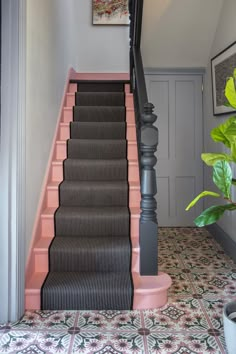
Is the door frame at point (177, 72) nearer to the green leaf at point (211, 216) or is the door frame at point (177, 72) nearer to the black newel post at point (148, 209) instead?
the black newel post at point (148, 209)

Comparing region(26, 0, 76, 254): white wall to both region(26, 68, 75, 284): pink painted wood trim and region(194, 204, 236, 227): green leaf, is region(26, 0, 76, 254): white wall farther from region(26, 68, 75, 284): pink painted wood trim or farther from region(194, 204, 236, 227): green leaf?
region(194, 204, 236, 227): green leaf

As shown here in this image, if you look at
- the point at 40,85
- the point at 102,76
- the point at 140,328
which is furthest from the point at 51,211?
the point at 102,76

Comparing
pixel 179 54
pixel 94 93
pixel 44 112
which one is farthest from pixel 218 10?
pixel 44 112

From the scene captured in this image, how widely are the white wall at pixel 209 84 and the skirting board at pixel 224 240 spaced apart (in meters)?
0.04

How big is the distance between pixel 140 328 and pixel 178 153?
257cm

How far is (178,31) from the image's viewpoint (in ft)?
11.5

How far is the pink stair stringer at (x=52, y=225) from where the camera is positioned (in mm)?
1962

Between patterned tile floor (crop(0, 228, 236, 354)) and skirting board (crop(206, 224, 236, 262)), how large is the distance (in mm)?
552

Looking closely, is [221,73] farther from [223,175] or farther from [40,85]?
[223,175]

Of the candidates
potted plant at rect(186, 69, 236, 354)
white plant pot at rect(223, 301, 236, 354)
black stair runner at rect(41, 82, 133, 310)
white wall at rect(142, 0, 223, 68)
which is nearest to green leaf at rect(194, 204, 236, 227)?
potted plant at rect(186, 69, 236, 354)

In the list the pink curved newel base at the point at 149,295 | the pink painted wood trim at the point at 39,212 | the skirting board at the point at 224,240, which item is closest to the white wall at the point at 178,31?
the pink painted wood trim at the point at 39,212

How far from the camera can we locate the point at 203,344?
162 cm

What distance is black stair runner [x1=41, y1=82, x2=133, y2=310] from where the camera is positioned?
1.95m

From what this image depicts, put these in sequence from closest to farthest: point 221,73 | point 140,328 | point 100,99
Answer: point 140,328 → point 221,73 → point 100,99
